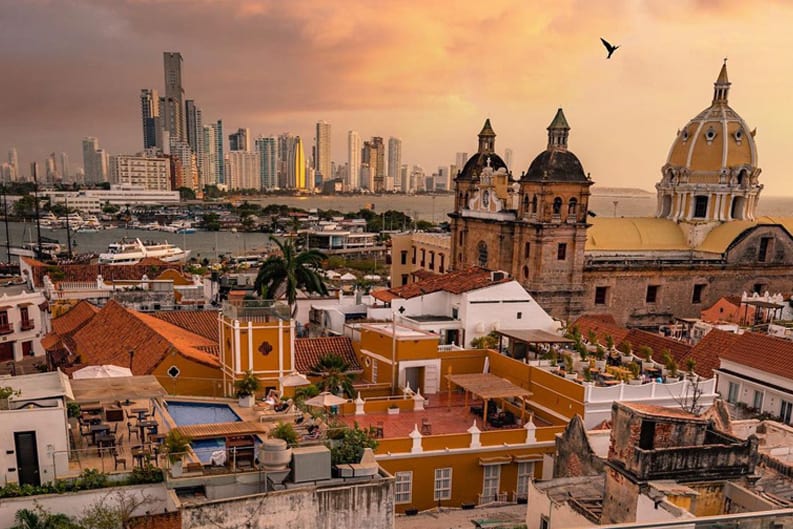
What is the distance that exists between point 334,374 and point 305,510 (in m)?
11.9

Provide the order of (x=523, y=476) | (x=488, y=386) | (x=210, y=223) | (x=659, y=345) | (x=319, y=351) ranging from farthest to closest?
1. (x=210, y=223)
2. (x=659, y=345)
3. (x=319, y=351)
4. (x=488, y=386)
5. (x=523, y=476)

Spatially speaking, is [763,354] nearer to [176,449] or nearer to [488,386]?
[488,386]

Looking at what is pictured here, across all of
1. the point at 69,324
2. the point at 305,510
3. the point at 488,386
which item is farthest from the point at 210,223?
the point at 305,510

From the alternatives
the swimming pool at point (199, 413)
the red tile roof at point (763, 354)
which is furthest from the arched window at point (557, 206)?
the swimming pool at point (199, 413)

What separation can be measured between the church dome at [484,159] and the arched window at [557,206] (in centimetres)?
983

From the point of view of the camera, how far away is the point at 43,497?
9539 millimetres

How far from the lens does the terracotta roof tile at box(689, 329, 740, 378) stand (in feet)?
85.8

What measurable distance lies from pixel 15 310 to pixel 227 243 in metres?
122

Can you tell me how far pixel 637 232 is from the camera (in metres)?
49.8

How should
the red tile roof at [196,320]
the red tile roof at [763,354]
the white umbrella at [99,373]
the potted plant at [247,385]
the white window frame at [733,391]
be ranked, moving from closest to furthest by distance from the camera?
1. the white umbrella at [99,373]
2. the potted plant at [247,385]
3. the red tile roof at [763,354]
4. the white window frame at [733,391]
5. the red tile roof at [196,320]

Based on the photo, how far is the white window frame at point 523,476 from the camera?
58.1 feet

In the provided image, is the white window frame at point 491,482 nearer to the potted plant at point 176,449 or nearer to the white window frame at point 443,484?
the white window frame at point 443,484

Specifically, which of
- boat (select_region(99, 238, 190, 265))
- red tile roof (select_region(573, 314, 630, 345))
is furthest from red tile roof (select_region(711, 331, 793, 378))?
boat (select_region(99, 238, 190, 265))

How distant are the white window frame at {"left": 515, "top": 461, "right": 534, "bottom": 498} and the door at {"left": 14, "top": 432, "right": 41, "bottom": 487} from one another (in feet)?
38.4
